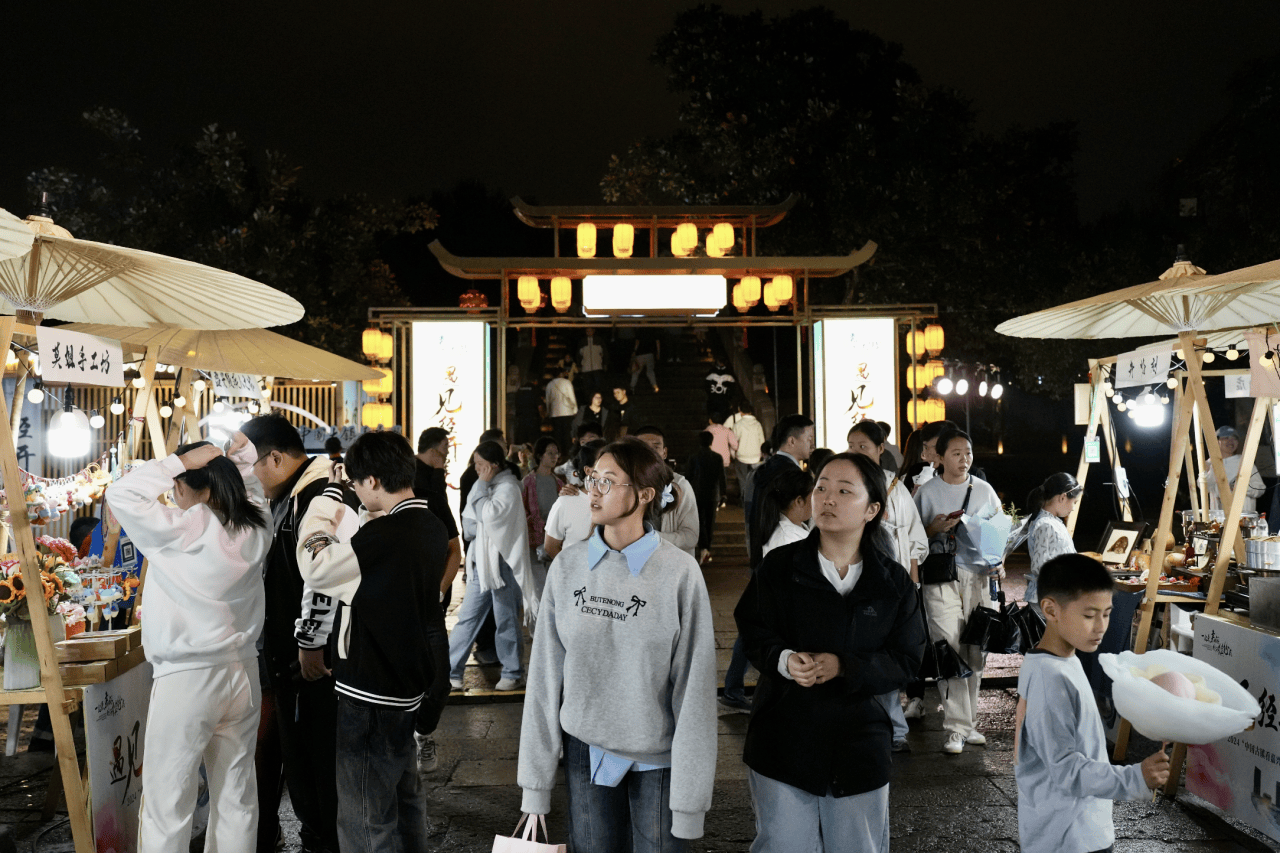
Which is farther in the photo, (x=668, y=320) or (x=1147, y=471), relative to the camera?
(x=1147, y=471)

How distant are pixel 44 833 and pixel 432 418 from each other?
7816mm

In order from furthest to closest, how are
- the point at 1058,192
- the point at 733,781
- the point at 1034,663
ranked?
the point at 1058,192 → the point at 733,781 → the point at 1034,663

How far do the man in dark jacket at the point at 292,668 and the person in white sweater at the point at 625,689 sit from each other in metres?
1.80

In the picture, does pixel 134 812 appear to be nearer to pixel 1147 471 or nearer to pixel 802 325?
pixel 802 325

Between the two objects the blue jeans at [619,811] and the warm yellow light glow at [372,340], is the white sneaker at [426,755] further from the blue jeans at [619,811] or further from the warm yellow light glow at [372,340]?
the warm yellow light glow at [372,340]

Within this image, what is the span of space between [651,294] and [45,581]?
349 inches

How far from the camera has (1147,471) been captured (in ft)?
74.4

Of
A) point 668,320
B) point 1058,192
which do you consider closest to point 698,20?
point 1058,192

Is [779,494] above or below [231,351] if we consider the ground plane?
below

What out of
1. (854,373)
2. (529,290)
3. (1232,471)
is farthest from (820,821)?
(529,290)

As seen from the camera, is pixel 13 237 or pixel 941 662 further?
pixel 941 662

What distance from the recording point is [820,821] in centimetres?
295

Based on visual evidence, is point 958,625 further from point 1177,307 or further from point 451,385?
point 451,385

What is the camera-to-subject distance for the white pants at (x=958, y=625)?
226 inches
